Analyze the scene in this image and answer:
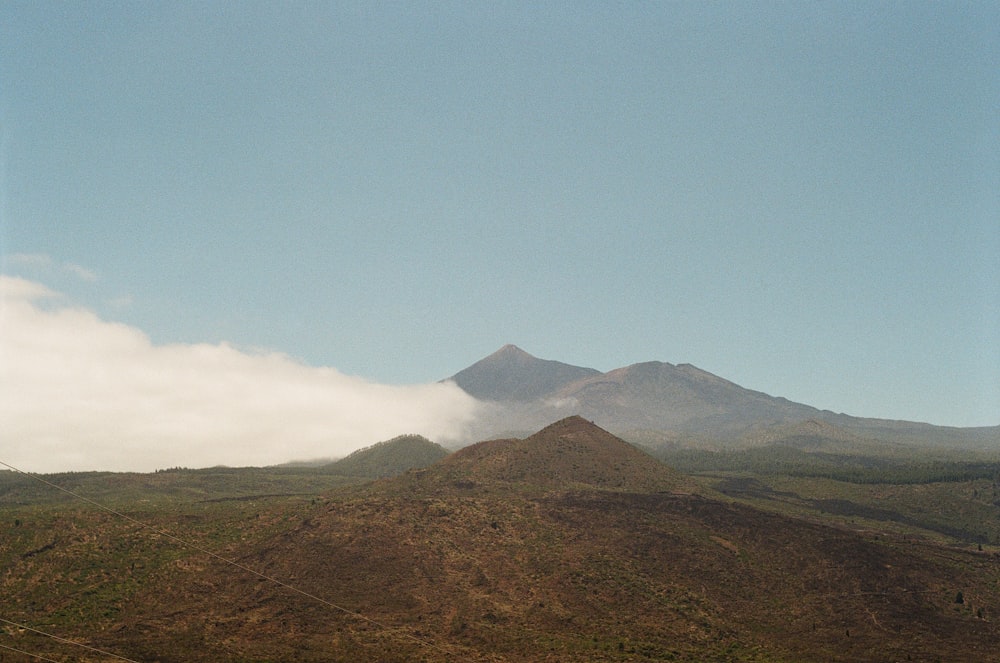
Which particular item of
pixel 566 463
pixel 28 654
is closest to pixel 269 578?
pixel 28 654

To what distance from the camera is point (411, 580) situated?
87.0 meters

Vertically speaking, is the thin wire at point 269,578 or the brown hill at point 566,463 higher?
the brown hill at point 566,463

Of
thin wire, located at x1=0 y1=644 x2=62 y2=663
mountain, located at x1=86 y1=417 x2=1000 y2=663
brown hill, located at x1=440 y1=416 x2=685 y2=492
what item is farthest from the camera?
brown hill, located at x1=440 y1=416 x2=685 y2=492

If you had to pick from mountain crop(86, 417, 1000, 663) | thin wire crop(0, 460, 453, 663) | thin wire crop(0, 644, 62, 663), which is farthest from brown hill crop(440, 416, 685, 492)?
thin wire crop(0, 644, 62, 663)

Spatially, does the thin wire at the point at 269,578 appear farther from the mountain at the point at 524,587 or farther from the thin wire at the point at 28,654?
the thin wire at the point at 28,654

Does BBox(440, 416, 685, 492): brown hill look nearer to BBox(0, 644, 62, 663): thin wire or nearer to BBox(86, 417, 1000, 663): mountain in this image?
BBox(86, 417, 1000, 663): mountain

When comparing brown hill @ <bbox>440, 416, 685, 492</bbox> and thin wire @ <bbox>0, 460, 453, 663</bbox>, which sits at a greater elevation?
brown hill @ <bbox>440, 416, 685, 492</bbox>

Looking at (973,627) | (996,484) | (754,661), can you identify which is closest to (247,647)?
(754,661)

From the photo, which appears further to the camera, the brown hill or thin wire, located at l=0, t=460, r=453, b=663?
the brown hill

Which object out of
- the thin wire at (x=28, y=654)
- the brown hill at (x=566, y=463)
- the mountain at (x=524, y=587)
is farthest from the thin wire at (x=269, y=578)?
the brown hill at (x=566, y=463)

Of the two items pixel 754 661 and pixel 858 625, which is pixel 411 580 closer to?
pixel 754 661

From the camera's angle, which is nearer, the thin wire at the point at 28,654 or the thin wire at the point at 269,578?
the thin wire at the point at 28,654

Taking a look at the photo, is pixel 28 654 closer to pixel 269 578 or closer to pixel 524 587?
pixel 269 578

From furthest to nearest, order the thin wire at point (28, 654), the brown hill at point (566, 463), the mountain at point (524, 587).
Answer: the brown hill at point (566, 463), the mountain at point (524, 587), the thin wire at point (28, 654)
